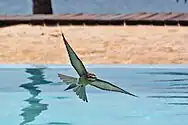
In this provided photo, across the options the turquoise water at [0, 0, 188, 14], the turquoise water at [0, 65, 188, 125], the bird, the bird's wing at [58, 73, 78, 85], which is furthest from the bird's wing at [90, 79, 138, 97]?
the turquoise water at [0, 0, 188, 14]

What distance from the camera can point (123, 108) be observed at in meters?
4.39

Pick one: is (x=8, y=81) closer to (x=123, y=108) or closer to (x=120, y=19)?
(x=123, y=108)

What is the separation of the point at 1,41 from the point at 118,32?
62.7 inches

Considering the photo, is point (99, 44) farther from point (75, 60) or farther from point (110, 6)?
point (75, 60)

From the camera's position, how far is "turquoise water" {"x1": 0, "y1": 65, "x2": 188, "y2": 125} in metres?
4.07

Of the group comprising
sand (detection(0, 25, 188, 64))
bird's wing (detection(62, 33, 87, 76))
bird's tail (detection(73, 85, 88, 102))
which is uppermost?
bird's wing (detection(62, 33, 87, 76))

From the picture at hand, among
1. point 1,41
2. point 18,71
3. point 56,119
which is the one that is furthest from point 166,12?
point 56,119

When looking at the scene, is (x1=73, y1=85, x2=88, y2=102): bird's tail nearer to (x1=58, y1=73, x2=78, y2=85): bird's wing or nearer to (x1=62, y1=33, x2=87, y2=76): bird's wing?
(x1=58, y1=73, x2=78, y2=85): bird's wing

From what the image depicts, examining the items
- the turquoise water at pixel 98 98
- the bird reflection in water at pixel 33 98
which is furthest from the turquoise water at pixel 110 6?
the bird reflection in water at pixel 33 98

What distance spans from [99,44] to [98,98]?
401cm

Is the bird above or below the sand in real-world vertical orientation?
above

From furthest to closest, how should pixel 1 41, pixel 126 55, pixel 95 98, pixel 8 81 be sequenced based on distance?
pixel 1 41 → pixel 126 55 → pixel 8 81 → pixel 95 98

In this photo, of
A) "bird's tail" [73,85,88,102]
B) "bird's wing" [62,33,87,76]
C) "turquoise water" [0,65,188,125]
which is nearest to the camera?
"bird's wing" [62,33,87,76]

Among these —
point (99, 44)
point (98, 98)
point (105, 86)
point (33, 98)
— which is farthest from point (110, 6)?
point (105, 86)
